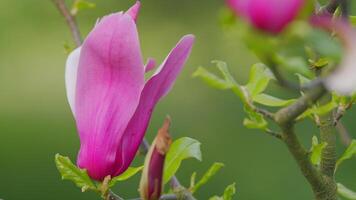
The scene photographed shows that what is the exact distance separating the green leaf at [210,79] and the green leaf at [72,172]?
0.13 metres

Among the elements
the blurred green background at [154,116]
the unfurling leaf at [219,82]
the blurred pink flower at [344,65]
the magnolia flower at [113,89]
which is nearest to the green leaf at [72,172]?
the magnolia flower at [113,89]

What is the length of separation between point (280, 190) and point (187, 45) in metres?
2.56

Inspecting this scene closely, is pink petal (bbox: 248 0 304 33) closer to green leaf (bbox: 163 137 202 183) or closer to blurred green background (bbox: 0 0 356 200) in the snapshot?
green leaf (bbox: 163 137 202 183)

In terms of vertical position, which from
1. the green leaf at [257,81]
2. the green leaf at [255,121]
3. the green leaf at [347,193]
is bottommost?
the green leaf at [347,193]

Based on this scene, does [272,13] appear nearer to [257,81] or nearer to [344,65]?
[344,65]

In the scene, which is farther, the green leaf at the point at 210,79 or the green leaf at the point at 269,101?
the green leaf at the point at 269,101

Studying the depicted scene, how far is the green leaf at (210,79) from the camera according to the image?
1.36 feet

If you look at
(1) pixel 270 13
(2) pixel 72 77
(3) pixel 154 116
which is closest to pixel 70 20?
(2) pixel 72 77

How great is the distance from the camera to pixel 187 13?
511 cm

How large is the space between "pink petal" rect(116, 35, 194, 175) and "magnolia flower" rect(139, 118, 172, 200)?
0.17 ft

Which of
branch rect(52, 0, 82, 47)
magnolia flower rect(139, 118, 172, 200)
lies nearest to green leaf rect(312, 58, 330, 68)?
magnolia flower rect(139, 118, 172, 200)

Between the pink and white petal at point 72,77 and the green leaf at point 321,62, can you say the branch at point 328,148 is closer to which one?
the green leaf at point 321,62

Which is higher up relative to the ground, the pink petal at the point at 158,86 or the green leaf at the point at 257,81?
the pink petal at the point at 158,86

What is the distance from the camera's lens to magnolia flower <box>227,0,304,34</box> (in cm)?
32
